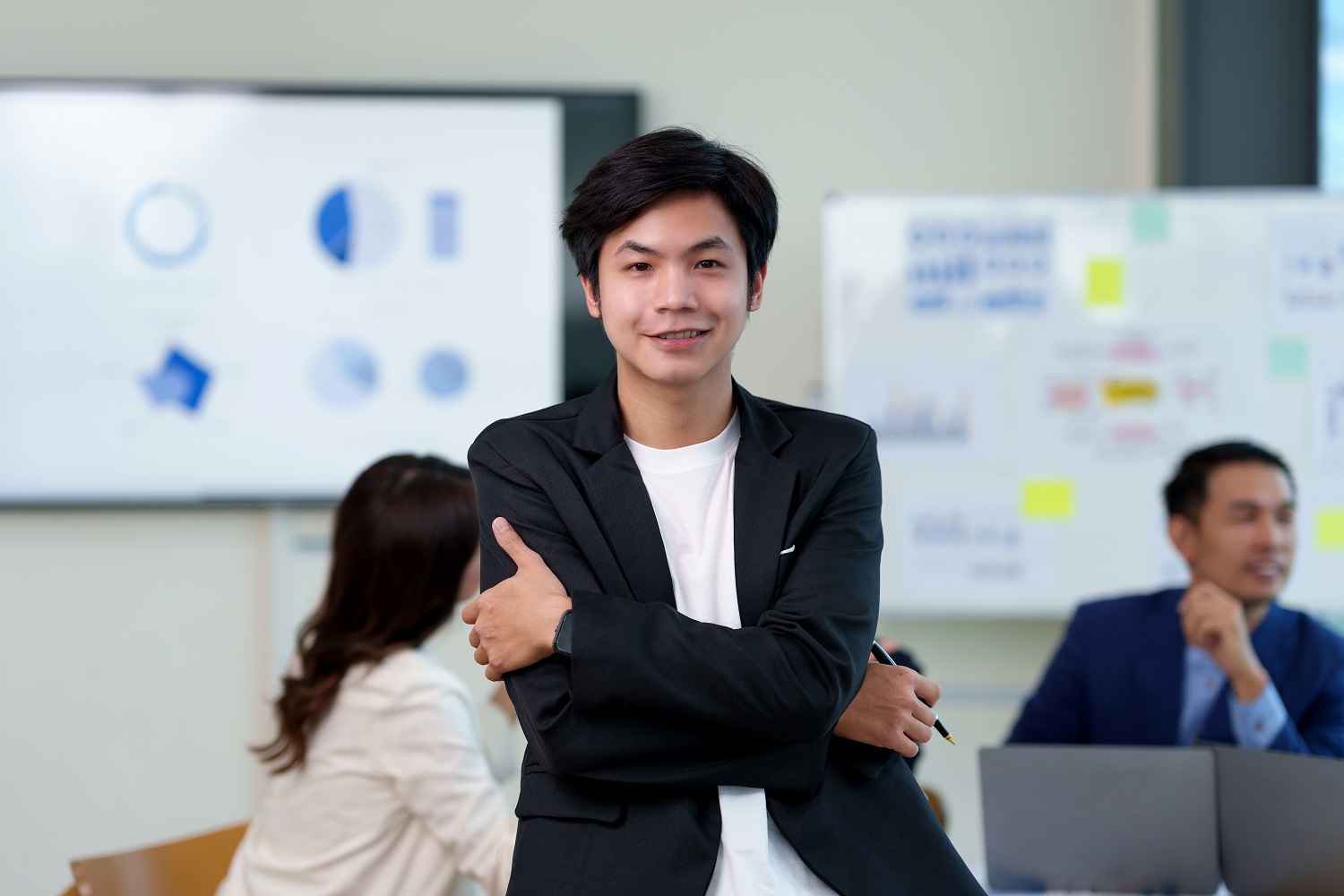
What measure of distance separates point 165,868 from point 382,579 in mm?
570

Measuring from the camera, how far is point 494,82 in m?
3.13

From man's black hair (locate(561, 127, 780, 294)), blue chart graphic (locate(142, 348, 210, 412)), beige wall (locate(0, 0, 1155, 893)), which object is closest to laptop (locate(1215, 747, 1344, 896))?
man's black hair (locate(561, 127, 780, 294))

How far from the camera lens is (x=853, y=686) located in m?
1.24

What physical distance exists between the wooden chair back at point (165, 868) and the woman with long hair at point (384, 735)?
84mm

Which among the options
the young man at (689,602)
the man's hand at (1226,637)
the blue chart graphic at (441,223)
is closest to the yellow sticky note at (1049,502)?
the man's hand at (1226,637)

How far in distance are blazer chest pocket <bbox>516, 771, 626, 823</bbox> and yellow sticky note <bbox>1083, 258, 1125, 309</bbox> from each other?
228 cm

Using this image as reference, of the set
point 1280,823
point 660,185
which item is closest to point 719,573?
point 660,185

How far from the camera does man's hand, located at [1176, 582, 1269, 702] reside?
2.10 meters

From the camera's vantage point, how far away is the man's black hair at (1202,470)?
2410 millimetres

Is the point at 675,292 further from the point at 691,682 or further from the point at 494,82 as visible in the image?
the point at 494,82

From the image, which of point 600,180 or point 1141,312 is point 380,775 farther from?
point 1141,312

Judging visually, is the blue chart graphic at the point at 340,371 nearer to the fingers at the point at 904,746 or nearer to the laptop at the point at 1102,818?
the laptop at the point at 1102,818

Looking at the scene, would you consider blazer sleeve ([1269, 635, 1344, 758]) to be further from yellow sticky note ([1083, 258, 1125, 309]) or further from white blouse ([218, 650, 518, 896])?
white blouse ([218, 650, 518, 896])

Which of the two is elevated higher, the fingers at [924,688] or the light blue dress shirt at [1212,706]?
the fingers at [924,688]
